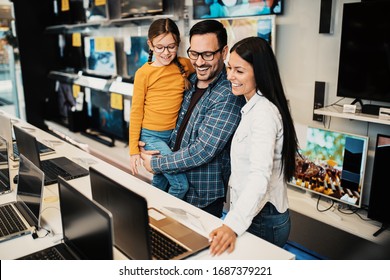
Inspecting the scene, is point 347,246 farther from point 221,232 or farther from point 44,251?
point 44,251

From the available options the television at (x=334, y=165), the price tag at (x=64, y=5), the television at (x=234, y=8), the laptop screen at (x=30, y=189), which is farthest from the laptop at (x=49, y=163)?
the price tag at (x=64, y=5)

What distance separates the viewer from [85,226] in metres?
1.08

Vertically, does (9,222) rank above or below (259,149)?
below

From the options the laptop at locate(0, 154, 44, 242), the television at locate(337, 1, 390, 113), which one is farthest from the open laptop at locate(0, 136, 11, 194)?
the television at locate(337, 1, 390, 113)

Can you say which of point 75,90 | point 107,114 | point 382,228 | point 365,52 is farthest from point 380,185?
point 75,90

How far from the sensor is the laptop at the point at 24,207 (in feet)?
4.60

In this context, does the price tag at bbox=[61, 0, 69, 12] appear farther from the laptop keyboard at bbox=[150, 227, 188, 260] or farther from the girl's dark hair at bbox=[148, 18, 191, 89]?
the laptop keyboard at bbox=[150, 227, 188, 260]

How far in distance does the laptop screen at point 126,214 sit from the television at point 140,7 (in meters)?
2.39

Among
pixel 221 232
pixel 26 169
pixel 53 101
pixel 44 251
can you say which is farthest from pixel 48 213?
pixel 53 101

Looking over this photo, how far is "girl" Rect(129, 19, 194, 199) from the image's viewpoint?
1.79m

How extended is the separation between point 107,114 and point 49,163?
2197mm

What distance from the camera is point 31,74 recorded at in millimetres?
5273

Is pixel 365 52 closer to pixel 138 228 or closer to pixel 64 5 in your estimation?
pixel 138 228
